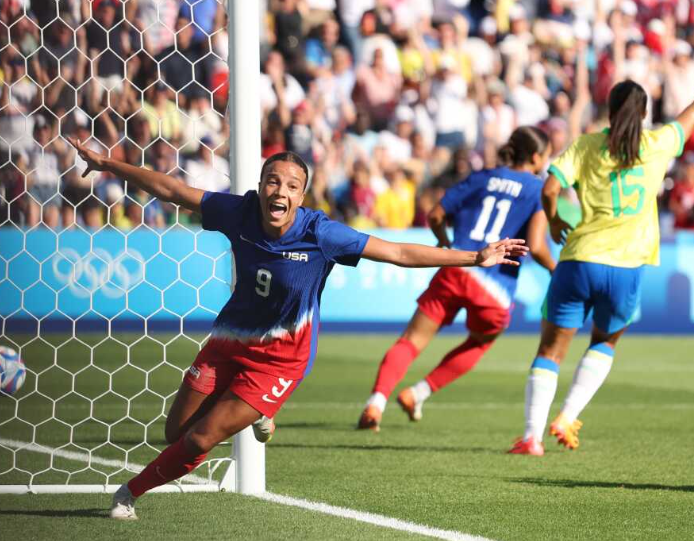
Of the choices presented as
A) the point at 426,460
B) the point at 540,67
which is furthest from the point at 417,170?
the point at 426,460

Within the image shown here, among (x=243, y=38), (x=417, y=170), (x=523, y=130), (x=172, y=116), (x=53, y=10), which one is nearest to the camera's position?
(x=243, y=38)

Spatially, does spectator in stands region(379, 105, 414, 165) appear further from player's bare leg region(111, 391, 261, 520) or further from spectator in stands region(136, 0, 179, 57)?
player's bare leg region(111, 391, 261, 520)

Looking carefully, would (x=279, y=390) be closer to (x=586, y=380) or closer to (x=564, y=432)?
(x=564, y=432)

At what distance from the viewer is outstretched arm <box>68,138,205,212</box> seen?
5094 mm

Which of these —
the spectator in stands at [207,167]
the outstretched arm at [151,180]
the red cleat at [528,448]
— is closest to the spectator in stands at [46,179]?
the spectator in stands at [207,167]

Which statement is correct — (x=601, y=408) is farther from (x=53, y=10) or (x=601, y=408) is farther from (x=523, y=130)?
(x=53, y=10)

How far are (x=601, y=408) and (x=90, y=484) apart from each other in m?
4.85

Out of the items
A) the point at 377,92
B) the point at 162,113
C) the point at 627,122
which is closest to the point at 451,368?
the point at 627,122

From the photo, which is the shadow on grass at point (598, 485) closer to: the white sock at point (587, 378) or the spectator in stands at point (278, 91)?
the white sock at point (587, 378)

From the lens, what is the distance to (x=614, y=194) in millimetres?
6977

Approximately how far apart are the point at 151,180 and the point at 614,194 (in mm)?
2938

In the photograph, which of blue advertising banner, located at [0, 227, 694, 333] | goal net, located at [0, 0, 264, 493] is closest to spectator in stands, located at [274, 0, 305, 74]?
goal net, located at [0, 0, 264, 493]

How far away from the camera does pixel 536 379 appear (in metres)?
7.14

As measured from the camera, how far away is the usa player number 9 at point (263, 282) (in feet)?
16.5
